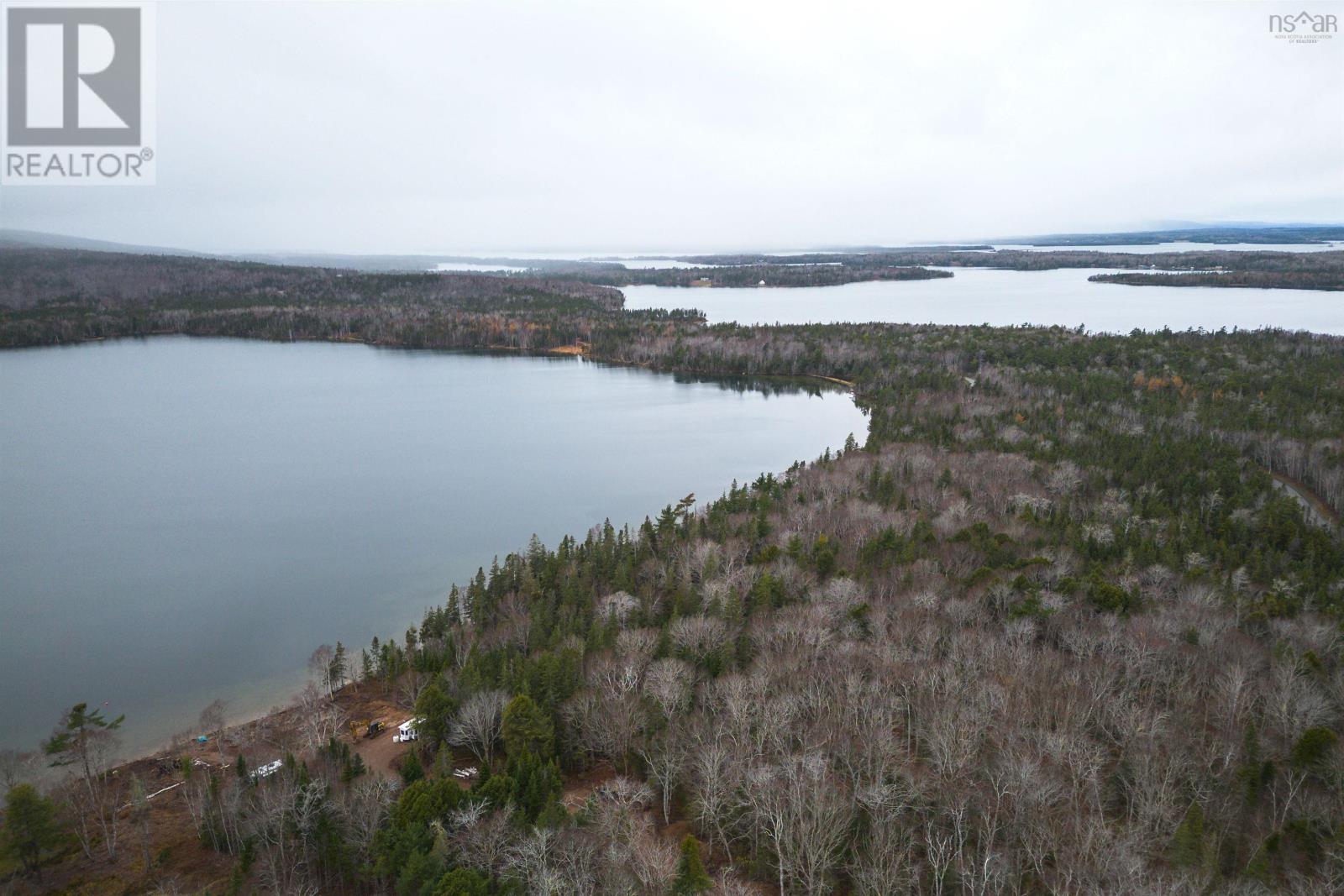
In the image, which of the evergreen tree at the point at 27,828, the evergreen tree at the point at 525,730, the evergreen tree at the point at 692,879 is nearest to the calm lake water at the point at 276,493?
the evergreen tree at the point at 27,828

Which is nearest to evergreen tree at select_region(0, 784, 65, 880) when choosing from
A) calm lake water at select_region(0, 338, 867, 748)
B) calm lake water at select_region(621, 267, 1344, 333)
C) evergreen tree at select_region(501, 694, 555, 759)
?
calm lake water at select_region(0, 338, 867, 748)

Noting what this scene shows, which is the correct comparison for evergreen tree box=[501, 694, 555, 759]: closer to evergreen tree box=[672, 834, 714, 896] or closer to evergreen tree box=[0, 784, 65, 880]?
evergreen tree box=[672, 834, 714, 896]

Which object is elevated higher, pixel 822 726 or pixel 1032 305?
pixel 1032 305

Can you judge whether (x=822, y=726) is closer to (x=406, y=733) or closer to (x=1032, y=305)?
(x=406, y=733)

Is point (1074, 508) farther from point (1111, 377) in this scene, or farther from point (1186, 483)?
point (1111, 377)

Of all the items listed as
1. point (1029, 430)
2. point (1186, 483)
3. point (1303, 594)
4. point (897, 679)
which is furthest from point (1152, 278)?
point (897, 679)

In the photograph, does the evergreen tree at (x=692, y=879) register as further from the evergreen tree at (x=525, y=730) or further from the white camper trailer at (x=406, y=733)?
the white camper trailer at (x=406, y=733)

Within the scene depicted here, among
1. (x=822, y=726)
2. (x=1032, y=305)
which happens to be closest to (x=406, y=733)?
(x=822, y=726)
